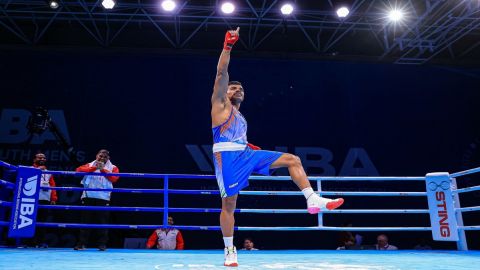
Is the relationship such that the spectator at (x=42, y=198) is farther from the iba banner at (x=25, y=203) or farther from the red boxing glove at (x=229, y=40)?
the red boxing glove at (x=229, y=40)

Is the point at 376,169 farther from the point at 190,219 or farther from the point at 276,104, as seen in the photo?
the point at 190,219

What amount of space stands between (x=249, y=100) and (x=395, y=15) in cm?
365

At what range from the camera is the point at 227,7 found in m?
9.07

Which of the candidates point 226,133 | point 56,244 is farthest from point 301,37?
point 226,133

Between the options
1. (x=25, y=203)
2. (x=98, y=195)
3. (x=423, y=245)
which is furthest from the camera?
(x=423, y=245)

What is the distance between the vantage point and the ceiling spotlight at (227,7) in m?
9.01

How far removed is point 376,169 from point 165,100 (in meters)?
5.01

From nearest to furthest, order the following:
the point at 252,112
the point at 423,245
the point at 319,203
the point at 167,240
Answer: the point at 319,203 < the point at 167,240 < the point at 423,245 < the point at 252,112

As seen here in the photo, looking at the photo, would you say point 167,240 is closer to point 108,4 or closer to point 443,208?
point 443,208

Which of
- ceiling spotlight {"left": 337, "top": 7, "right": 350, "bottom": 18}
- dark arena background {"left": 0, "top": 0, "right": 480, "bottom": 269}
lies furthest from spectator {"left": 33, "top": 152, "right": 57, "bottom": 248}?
ceiling spotlight {"left": 337, "top": 7, "right": 350, "bottom": 18}

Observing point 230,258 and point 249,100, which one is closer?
point 230,258

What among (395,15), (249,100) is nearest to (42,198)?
(249,100)

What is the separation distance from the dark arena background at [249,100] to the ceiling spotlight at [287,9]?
307mm

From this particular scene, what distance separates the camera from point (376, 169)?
9367mm
